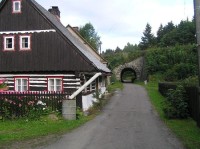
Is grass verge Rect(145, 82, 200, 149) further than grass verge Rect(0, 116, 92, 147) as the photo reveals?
No

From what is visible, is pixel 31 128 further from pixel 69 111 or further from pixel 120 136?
pixel 120 136

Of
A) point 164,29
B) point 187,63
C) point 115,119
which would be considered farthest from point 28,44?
point 164,29

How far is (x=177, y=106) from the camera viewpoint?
19.3 meters

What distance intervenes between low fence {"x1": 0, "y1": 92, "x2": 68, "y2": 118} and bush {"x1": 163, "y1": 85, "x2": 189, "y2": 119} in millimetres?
5673

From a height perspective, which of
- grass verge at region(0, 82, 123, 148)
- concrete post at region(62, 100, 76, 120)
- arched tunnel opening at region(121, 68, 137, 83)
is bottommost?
grass verge at region(0, 82, 123, 148)

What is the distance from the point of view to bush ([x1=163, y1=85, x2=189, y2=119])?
1917 cm

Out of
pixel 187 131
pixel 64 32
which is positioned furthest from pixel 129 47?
pixel 187 131

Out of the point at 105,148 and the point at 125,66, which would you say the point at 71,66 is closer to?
the point at 105,148

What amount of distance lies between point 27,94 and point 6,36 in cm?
821

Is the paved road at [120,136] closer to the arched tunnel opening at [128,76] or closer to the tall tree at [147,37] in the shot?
the arched tunnel opening at [128,76]

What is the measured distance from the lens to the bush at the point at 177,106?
1917 centimetres

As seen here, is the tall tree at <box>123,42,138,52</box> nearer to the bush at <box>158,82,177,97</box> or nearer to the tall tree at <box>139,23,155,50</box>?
the tall tree at <box>139,23,155,50</box>

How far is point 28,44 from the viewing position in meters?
26.0

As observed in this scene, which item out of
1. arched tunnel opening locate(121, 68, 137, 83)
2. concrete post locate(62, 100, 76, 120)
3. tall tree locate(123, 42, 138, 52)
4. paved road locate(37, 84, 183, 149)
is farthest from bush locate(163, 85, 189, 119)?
tall tree locate(123, 42, 138, 52)
